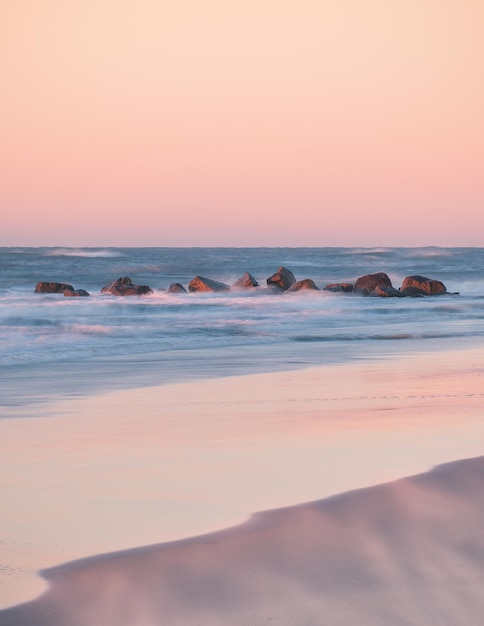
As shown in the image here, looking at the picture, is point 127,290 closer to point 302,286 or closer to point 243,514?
point 302,286

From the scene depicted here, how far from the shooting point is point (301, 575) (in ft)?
10.6

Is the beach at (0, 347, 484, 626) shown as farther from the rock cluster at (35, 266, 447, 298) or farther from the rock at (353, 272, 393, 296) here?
the rock at (353, 272, 393, 296)

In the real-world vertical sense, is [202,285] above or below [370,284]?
below

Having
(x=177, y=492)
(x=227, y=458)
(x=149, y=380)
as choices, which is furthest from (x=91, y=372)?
(x=177, y=492)

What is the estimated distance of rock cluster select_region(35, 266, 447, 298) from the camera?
89.6 ft

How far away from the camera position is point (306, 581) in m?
3.18

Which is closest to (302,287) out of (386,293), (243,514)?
(386,293)

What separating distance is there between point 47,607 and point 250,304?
818 inches

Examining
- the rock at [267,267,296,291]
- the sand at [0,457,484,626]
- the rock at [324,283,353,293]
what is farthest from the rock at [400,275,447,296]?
the sand at [0,457,484,626]

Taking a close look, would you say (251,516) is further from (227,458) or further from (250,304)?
(250,304)

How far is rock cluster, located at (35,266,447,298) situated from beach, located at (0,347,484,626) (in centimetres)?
2031

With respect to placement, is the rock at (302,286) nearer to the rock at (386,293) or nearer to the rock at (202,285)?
the rock at (386,293)

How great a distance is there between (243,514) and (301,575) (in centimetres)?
79

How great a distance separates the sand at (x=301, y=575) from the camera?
2904 millimetres
